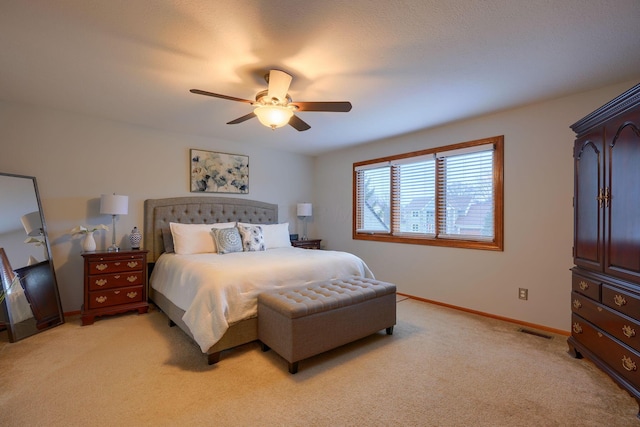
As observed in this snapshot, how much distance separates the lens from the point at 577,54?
213 cm

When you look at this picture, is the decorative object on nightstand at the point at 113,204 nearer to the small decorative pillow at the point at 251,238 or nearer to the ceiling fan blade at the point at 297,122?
the small decorative pillow at the point at 251,238

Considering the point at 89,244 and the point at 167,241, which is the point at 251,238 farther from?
→ the point at 89,244

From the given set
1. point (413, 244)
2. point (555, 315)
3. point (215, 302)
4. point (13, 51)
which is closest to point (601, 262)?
point (555, 315)

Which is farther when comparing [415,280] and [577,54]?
[415,280]

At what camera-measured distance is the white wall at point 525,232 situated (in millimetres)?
2914

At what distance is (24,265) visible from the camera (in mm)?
2982

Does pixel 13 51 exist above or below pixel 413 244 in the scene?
above

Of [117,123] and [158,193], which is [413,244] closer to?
[158,193]

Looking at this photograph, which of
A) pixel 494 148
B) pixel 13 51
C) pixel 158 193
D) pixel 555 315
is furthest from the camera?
pixel 158 193

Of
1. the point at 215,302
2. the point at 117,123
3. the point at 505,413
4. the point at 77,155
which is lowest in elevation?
the point at 505,413

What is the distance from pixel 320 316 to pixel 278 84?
6.00 ft

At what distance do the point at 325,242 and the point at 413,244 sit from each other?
186 cm

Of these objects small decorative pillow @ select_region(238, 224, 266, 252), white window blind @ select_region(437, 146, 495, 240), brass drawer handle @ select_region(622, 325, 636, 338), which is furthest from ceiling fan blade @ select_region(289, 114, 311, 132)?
brass drawer handle @ select_region(622, 325, 636, 338)

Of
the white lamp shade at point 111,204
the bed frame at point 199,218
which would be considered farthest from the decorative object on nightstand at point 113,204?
the bed frame at point 199,218
